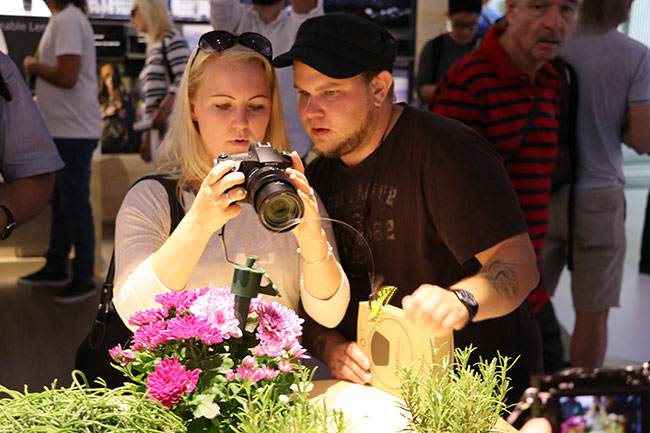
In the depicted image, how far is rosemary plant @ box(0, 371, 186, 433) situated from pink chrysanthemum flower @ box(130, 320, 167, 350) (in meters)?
0.06

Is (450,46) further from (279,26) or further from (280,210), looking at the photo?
(280,210)

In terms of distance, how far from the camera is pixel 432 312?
3.72 ft

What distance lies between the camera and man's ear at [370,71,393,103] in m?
1.54

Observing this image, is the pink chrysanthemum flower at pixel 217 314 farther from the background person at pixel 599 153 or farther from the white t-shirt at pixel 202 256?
the background person at pixel 599 153

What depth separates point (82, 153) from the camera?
109 inches

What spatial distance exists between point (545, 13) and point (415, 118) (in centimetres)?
95

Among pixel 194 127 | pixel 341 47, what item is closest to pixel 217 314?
pixel 194 127

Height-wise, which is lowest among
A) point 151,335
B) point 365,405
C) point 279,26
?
point 365,405

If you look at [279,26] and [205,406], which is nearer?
[205,406]

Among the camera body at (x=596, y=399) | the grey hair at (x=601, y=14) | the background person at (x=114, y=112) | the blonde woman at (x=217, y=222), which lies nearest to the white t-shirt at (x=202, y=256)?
the blonde woman at (x=217, y=222)

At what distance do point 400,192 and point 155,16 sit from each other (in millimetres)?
1608

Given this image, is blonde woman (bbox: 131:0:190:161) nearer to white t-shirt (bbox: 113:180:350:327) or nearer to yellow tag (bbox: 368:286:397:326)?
white t-shirt (bbox: 113:180:350:327)

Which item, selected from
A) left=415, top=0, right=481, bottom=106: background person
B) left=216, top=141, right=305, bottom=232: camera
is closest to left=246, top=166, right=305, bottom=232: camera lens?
left=216, top=141, right=305, bottom=232: camera

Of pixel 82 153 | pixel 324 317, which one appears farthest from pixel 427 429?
pixel 82 153
